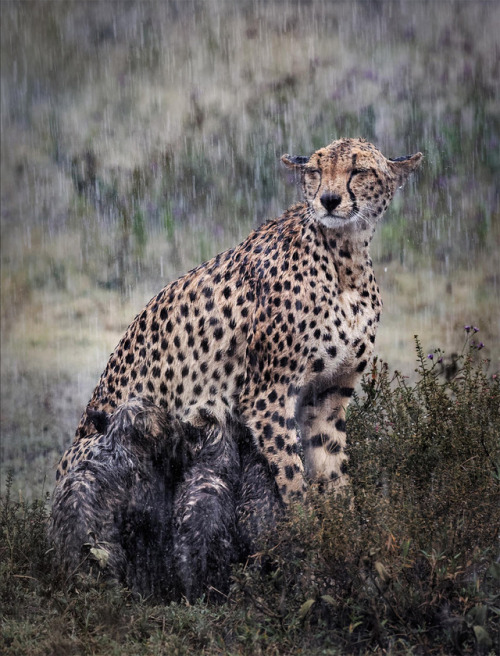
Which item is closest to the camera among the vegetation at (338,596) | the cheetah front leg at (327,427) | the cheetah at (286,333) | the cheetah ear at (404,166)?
the vegetation at (338,596)

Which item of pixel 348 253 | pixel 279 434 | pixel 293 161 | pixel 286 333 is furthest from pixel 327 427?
pixel 293 161

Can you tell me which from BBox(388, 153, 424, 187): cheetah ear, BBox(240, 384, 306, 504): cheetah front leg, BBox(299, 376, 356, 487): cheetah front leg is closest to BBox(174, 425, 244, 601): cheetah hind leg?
BBox(240, 384, 306, 504): cheetah front leg

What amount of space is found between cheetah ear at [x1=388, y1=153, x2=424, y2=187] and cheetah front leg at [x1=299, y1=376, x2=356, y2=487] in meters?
1.24

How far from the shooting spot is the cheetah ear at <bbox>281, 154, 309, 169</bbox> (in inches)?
192

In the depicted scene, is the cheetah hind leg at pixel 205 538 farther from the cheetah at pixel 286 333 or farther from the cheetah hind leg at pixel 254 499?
the cheetah at pixel 286 333

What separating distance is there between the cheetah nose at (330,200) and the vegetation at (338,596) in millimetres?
1420

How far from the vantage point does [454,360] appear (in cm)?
571

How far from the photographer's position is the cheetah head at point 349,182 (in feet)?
14.9

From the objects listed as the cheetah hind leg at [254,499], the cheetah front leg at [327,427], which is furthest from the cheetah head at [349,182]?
the cheetah hind leg at [254,499]

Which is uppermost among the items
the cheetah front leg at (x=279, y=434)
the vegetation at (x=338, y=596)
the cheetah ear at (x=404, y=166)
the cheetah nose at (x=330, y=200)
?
the cheetah ear at (x=404, y=166)

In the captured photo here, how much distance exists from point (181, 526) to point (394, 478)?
1135mm

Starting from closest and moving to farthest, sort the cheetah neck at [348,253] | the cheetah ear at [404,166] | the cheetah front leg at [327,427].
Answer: the cheetah neck at [348,253] < the cheetah ear at [404,166] < the cheetah front leg at [327,427]

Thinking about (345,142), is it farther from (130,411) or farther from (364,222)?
(130,411)

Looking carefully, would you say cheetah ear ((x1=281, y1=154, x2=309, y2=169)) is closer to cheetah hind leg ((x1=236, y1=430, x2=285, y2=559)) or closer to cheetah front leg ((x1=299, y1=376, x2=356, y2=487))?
cheetah front leg ((x1=299, y1=376, x2=356, y2=487))
